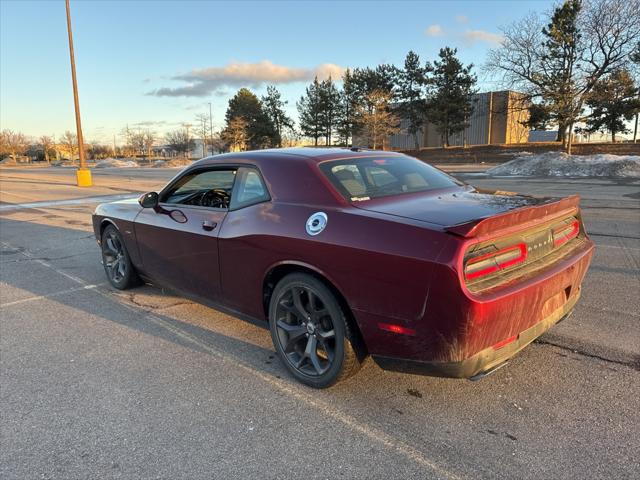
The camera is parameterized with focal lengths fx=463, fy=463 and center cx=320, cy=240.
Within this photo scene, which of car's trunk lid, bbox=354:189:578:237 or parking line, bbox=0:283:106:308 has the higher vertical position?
car's trunk lid, bbox=354:189:578:237

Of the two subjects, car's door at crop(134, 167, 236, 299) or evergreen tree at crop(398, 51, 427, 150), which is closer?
car's door at crop(134, 167, 236, 299)

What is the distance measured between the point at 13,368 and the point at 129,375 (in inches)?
37.7

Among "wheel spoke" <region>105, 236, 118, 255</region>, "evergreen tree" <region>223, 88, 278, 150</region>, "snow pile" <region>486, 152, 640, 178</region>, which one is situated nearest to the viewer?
"wheel spoke" <region>105, 236, 118, 255</region>

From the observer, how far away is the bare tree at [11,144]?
80.2m

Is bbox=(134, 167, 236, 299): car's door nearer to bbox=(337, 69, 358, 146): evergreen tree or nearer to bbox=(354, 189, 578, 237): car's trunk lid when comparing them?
bbox=(354, 189, 578, 237): car's trunk lid

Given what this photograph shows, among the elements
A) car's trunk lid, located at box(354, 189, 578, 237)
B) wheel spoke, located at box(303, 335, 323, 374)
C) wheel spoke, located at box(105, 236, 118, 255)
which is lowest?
wheel spoke, located at box(303, 335, 323, 374)

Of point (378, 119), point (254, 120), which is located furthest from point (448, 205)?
point (254, 120)

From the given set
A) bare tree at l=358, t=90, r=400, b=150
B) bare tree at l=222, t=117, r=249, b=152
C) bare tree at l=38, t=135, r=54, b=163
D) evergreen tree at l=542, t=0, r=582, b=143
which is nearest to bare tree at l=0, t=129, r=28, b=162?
bare tree at l=38, t=135, r=54, b=163

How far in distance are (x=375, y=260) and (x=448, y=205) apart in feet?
2.43

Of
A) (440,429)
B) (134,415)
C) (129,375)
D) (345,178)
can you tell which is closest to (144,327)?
(129,375)

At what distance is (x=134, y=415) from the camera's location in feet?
9.18

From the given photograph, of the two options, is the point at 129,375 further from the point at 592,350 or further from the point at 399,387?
the point at 592,350

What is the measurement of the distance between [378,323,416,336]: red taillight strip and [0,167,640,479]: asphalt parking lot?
1.82 feet

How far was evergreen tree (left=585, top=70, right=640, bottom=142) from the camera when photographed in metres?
32.0
